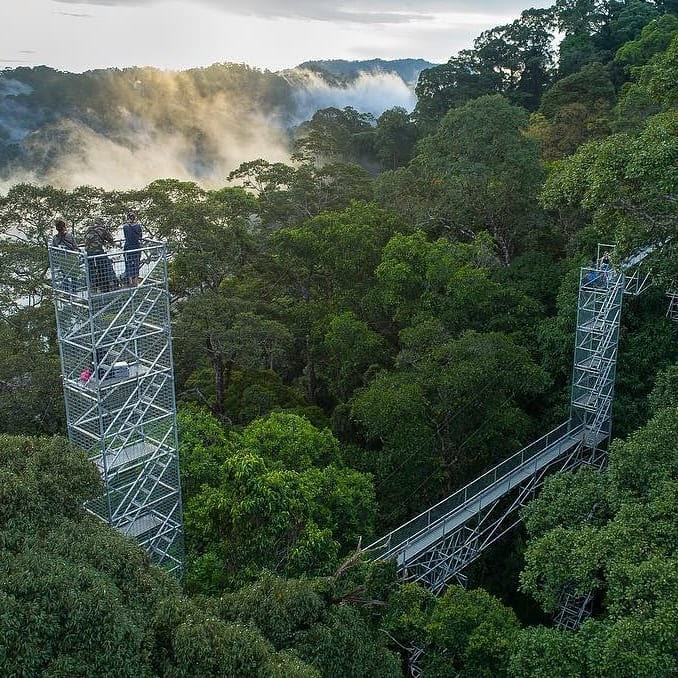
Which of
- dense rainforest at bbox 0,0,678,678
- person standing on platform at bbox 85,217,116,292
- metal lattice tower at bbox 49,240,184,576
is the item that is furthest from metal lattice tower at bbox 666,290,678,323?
person standing on platform at bbox 85,217,116,292

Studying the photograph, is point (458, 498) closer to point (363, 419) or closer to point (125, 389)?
point (363, 419)

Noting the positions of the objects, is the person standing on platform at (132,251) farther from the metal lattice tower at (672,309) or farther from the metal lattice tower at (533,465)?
the metal lattice tower at (672,309)

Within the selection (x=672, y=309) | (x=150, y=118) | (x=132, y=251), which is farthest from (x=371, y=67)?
(x=132, y=251)

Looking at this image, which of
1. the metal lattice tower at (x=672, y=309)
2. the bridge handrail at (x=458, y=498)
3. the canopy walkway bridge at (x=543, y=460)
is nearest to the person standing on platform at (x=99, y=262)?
the bridge handrail at (x=458, y=498)

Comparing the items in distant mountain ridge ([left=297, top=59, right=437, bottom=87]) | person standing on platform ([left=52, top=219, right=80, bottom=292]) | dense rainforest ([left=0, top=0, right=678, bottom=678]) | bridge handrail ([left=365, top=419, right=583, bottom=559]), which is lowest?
bridge handrail ([left=365, top=419, right=583, bottom=559])

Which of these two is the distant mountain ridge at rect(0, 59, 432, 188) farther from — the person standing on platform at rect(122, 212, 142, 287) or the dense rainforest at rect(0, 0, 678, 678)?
the person standing on platform at rect(122, 212, 142, 287)

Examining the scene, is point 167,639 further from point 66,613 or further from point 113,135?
point 113,135
